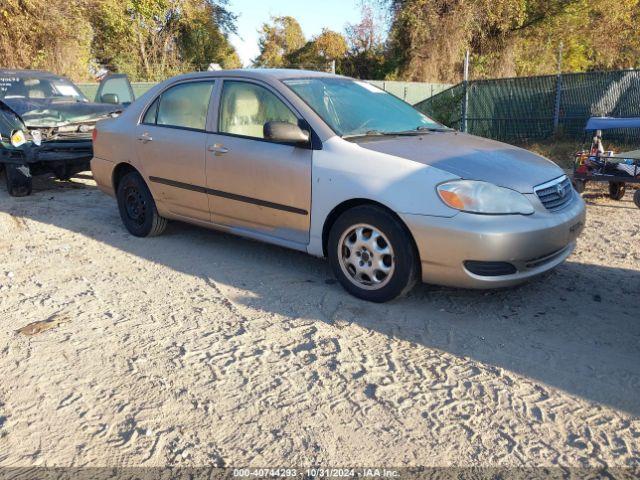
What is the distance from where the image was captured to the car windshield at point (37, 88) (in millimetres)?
9422

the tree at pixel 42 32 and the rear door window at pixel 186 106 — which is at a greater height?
the tree at pixel 42 32

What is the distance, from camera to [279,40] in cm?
4859

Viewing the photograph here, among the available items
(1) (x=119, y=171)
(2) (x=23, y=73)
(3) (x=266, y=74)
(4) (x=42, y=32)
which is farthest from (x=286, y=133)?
(4) (x=42, y=32)

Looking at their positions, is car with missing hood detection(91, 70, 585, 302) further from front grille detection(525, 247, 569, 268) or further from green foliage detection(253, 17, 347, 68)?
green foliage detection(253, 17, 347, 68)

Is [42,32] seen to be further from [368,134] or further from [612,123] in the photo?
[368,134]

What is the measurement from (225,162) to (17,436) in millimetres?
2749

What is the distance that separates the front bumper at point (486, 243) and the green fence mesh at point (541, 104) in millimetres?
9652

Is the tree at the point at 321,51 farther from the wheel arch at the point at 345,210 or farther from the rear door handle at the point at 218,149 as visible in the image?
the wheel arch at the point at 345,210

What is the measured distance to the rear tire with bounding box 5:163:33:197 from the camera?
8227mm

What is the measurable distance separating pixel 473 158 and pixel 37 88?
330 inches

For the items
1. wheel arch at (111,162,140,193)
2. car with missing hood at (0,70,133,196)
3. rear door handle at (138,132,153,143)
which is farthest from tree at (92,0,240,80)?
rear door handle at (138,132,153,143)

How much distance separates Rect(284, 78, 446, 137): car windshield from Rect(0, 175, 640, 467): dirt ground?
4.15 feet

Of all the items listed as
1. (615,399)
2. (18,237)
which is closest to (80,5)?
(18,237)

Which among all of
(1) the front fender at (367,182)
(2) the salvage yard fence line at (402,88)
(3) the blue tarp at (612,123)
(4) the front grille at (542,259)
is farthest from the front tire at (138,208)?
(2) the salvage yard fence line at (402,88)
